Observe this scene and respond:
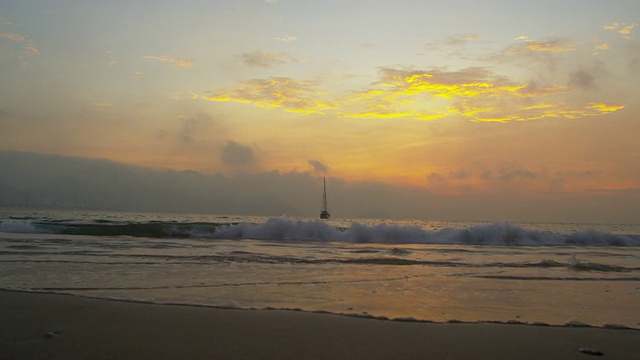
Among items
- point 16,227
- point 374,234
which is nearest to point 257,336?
point 374,234

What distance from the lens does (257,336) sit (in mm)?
4047

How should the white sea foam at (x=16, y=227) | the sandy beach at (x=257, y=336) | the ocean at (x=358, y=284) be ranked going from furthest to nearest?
the white sea foam at (x=16, y=227), the ocean at (x=358, y=284), the sandy beach at (x=257, y=336)

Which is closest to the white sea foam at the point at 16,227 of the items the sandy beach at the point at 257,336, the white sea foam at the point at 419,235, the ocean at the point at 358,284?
the white sea foam at the point at 419,235

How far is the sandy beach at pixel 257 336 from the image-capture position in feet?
11.7

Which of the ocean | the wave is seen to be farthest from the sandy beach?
the wave

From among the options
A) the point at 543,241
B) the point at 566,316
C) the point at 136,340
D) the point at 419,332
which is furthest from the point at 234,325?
the point at 543,241

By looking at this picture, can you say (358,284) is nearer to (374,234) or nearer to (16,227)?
(374,234)

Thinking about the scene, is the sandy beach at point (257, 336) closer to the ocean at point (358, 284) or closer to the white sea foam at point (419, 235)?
the ocean at point (358, 284)

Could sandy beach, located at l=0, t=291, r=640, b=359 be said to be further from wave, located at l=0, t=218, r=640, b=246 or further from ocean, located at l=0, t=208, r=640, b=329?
wave, located at l=0, t=218, r=640, b=246

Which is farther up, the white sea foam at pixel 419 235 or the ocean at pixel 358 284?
the ocean at pixel 358 284

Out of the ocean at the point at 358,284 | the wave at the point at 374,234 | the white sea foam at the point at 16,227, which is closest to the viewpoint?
the ocean at the point at 358,284

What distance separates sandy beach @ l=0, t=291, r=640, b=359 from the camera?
Result: 11.7 feet

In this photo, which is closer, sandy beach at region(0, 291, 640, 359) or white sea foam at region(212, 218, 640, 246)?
sandy beach at region(0, 291, 640, 359)

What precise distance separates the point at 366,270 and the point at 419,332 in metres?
5.08
